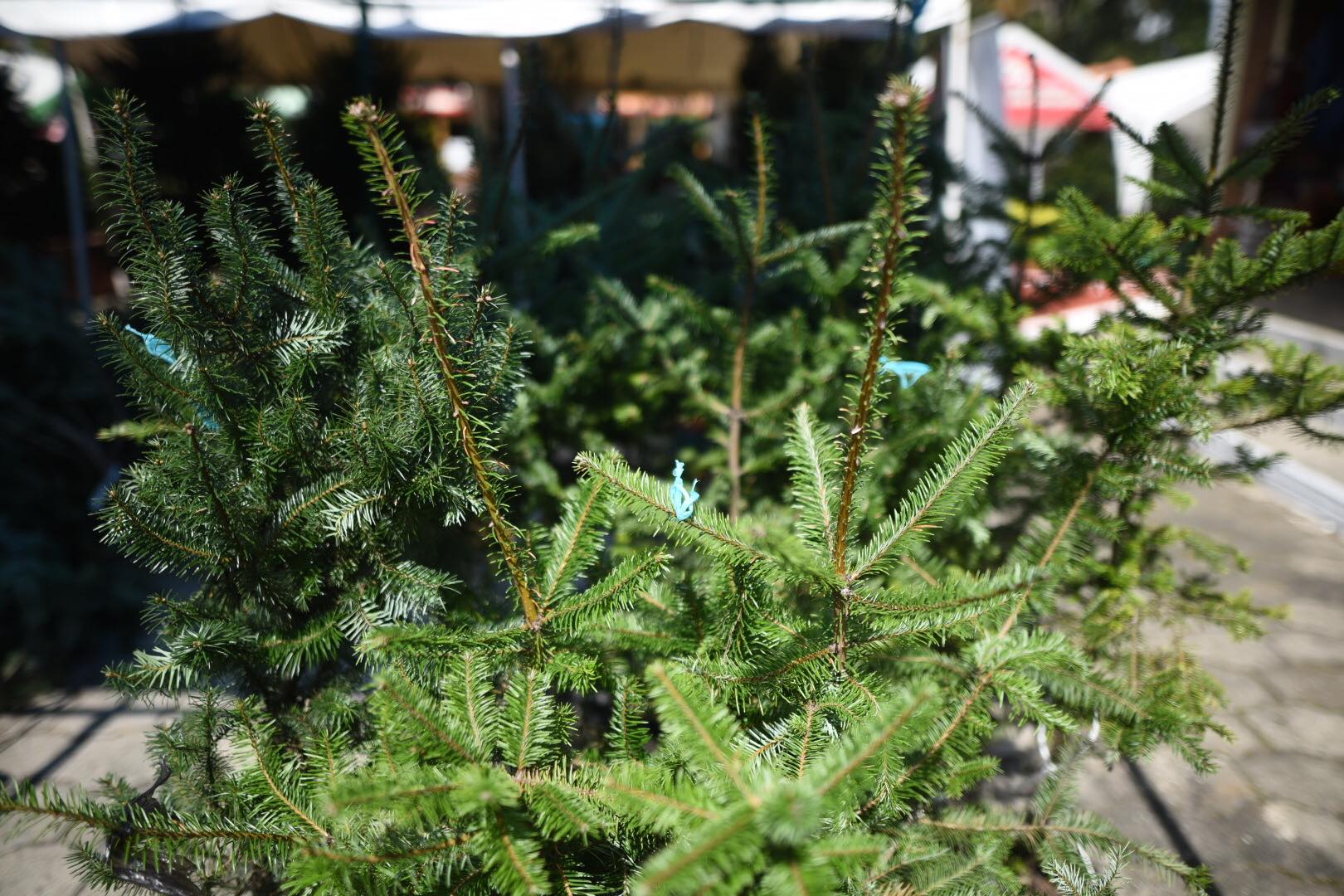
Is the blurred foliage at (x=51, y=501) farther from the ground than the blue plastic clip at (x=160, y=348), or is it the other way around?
the blue plastic clip at (x=160, y=348)

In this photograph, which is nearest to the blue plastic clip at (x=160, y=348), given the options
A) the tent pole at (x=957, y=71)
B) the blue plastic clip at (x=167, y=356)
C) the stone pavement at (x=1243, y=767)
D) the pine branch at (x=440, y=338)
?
the blue plastic clip at (x=167, y=356)

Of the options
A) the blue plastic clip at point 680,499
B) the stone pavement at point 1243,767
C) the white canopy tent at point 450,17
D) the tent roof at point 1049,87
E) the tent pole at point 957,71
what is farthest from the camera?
the tent roof at point 1049,87

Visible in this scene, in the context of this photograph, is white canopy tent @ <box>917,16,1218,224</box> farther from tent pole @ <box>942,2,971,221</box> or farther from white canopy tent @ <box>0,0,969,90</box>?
white canopy tent @ <box>0,0,969,90</box>

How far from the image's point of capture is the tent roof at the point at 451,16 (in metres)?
3.35

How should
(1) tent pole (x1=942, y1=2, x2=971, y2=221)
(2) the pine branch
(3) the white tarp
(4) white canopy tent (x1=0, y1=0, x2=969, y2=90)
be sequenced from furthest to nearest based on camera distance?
1. (3) the white tarp
2. (1) tent pole (x1=942, y1=2, x2=971, y2=221)
3. (4) white canopy tent (x1=0, y1=0, x2=969, y2=90)
4. (2) the pine branch

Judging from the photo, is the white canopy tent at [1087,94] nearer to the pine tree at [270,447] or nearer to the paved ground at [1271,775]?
the paved ground at [1271,775]

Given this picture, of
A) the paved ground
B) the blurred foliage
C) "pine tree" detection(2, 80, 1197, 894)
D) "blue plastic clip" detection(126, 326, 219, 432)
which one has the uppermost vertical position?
"blue plastic clip" detection(126, 326, 219, 432)

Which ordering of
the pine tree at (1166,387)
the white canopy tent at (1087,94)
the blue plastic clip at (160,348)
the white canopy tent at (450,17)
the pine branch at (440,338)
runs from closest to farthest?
the pine branch at (440,338)
the blue plastic clip at (160,348)
the pine tree at (1166,387)
the white canopy tent at (450,17)
the white canopy tent at (1087,94)

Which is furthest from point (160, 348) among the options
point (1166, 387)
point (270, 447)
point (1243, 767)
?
point (1243, 767)

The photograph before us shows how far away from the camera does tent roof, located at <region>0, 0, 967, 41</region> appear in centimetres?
335

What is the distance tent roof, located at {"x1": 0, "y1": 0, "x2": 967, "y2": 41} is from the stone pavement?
2.83 metres

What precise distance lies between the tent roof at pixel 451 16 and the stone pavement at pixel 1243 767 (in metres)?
2.83

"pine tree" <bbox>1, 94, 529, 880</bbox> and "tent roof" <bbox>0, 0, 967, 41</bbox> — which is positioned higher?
"tent roof" <bbox>0, 0, 967, 41</bbox>

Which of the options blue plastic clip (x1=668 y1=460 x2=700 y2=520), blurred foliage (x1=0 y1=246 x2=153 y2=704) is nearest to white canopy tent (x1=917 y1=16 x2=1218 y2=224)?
blue plastic clip (x1=668 y1=460 x2=700 y2=520)
